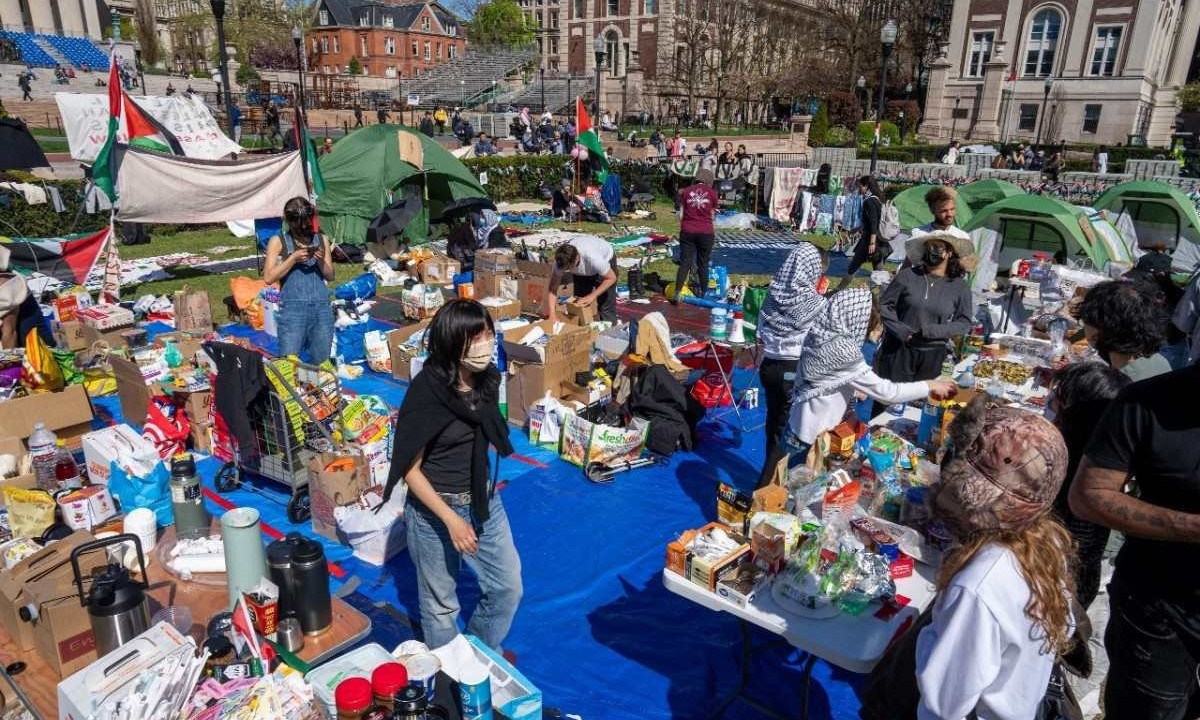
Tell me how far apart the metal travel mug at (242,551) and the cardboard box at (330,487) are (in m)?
1.91

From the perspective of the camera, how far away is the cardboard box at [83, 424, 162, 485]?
4.80 m

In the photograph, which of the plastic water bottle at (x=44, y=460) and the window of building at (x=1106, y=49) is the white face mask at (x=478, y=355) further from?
the window of building at (x=1106, y=49)

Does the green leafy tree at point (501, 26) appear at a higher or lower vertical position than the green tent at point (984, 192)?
higher

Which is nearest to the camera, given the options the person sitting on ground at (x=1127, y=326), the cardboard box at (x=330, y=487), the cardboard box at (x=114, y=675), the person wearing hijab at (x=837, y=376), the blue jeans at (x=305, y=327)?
the cardboard box at (x=114, y=675)

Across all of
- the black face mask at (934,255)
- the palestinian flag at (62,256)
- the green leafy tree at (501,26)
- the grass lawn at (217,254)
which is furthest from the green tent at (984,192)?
the green leafy tree at (501,26)

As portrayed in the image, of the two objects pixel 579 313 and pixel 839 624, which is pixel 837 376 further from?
pixel 579 313

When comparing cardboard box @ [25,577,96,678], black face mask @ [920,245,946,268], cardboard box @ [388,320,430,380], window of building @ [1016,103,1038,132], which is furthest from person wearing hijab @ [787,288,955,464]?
window of building @ [1016,103,1038,132]

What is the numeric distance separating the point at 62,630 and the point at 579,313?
581 centimetres

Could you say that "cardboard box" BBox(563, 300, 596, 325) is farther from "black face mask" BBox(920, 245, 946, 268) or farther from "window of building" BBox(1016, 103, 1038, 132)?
"window of building" BBox(1016, 103, 1038, 132)

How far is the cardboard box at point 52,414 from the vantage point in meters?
5.36

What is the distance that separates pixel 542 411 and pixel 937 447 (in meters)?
3.32

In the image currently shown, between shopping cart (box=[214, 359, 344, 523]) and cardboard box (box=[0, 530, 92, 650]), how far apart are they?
1.89 m

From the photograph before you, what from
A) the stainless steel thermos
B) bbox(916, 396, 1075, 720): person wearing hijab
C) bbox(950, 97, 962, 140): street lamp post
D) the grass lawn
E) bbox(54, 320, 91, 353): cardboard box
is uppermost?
bbox(950, 97, 962, 140): street lamp post

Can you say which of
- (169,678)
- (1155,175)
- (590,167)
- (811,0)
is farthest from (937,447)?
(811,0)
